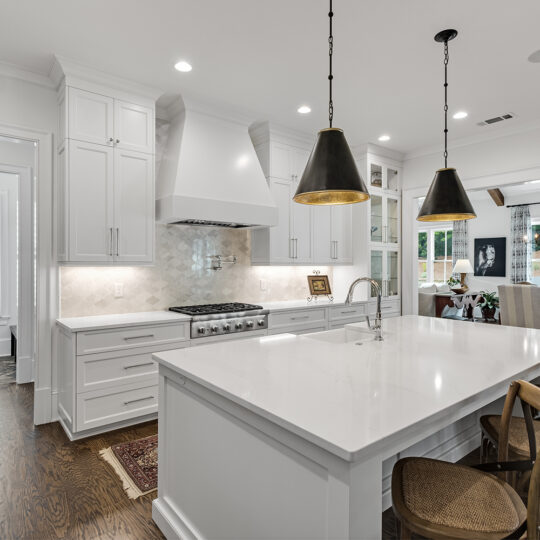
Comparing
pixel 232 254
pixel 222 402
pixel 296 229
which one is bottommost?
pixel 222 402

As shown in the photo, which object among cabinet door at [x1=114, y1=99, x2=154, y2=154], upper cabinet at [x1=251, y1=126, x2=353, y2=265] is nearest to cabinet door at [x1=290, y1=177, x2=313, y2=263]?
upper cabinet at [x1=251, y1=126, x2=353, y2=265]

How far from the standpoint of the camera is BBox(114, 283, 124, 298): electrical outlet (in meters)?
3.47

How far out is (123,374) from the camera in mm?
2998

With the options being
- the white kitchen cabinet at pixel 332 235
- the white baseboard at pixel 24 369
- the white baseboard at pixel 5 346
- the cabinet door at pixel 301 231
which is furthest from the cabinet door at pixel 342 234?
the white baseboard at pixel 5 346

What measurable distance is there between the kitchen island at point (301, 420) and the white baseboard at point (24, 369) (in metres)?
3.07

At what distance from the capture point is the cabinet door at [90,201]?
2.97 m

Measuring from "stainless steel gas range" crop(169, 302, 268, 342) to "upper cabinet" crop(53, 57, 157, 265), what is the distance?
2.18ft

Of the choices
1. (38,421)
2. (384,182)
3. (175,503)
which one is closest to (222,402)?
(175,503)

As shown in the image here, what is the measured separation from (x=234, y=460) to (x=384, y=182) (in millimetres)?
4439

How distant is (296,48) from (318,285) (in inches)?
105

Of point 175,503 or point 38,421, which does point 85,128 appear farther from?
point 175,503

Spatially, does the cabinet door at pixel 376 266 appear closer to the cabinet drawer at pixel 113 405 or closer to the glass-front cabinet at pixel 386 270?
the glass-front cabinet at pixel 386 270

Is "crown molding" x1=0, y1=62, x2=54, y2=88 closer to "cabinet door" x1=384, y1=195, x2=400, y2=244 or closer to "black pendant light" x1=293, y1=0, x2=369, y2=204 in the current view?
"black pendant light" x1=293, y1=0, x2=369, y2=204

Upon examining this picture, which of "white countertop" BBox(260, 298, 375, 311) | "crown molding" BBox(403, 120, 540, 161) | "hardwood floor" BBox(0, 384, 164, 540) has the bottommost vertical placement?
"hardwood floor" BBox(0, 384, 164, 540)
